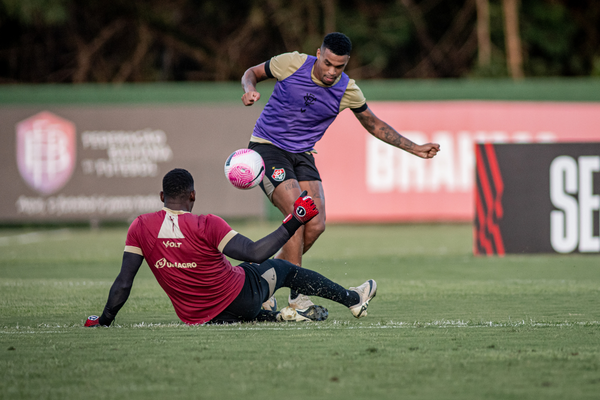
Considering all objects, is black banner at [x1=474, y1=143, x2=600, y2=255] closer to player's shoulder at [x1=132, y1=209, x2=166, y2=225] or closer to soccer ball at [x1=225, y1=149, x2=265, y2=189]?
soccer ball at [x1=225, y1=149, x2=265, y2=189]

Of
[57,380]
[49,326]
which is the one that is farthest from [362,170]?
[57,380]

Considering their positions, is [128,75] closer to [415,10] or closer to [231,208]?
[415,10]

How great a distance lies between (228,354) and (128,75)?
2716cm

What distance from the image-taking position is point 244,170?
22.3ft

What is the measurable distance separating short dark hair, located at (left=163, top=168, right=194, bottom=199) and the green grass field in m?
1.01

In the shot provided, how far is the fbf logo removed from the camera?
11.7 metres

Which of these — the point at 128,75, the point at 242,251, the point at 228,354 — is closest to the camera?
the point at 228,354

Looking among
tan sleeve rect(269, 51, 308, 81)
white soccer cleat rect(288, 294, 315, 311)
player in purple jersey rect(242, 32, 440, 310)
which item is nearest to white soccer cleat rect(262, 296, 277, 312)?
white soccer cleat rect(288, 294, 315, 311)

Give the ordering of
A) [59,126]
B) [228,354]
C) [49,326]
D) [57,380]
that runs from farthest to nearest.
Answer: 1. [59,126]
2. [49,326]
3. [228,354]
4. [57,380]

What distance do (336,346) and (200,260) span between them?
3.98 ft

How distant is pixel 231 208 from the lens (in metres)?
18.5

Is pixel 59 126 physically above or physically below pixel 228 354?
above

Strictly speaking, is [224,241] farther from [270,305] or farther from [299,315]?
[270,305]

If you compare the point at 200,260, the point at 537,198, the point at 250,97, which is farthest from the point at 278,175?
the point at 537,198
